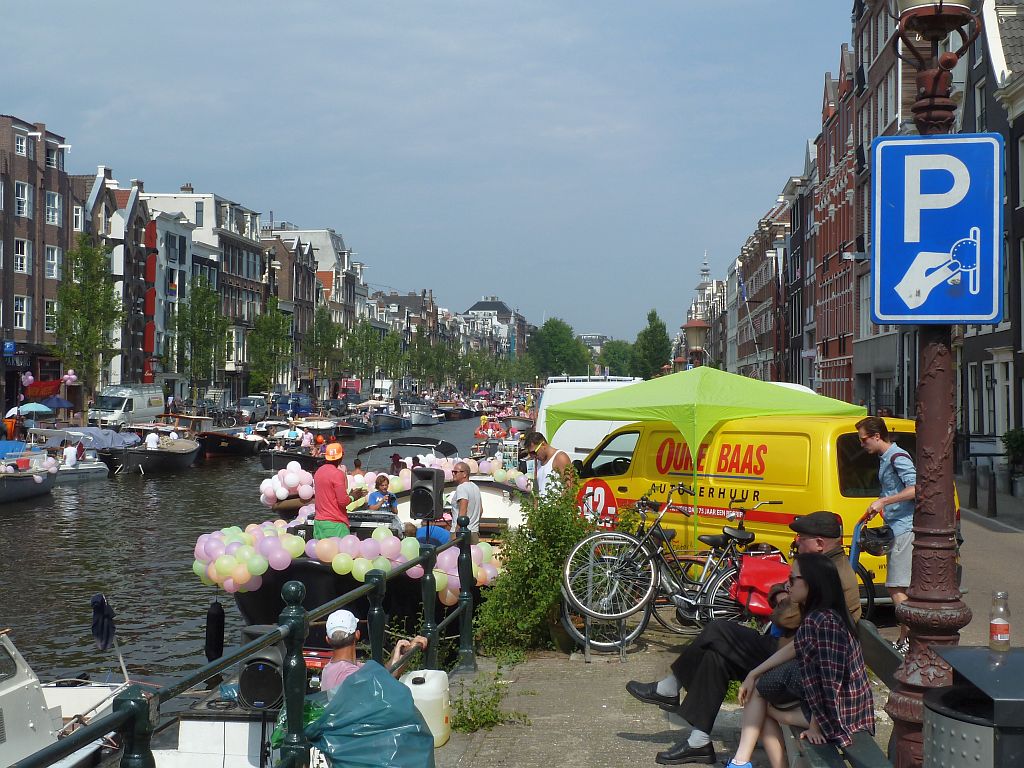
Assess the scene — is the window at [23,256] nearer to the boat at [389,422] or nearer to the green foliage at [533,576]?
the boat at [389,422]

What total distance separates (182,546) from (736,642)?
65.4 ft

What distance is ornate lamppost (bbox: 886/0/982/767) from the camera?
465cm

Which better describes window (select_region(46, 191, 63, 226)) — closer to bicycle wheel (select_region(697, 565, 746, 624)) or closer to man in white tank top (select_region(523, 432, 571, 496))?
man in white tank top (select_region(523, 432, 571, 496))

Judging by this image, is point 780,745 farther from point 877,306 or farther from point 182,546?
point 182,546

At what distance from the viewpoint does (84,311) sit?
5350 centimetres

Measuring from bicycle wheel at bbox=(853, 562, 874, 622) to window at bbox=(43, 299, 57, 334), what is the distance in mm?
50853

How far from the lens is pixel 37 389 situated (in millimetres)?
52000

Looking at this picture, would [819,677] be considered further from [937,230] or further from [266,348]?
[266,348]

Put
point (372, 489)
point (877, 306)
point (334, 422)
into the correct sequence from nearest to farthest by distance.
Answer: point (877, 306) < point (372, 489) < point (334, 422)

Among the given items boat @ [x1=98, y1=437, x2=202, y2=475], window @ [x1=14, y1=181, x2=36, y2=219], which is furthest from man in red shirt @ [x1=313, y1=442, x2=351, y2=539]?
window @ [x1=14, y1=181, x2=36, y2=219]

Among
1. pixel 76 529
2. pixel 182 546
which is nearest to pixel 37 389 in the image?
pixel 76 529

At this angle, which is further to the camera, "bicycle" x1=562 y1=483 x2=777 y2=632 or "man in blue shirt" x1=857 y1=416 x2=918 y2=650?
"man in blue shirt" x1=857 y1=416 x2=918 y2=650

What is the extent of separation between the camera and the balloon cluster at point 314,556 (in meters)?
11.5

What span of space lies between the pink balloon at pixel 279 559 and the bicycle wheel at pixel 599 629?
3617mm
